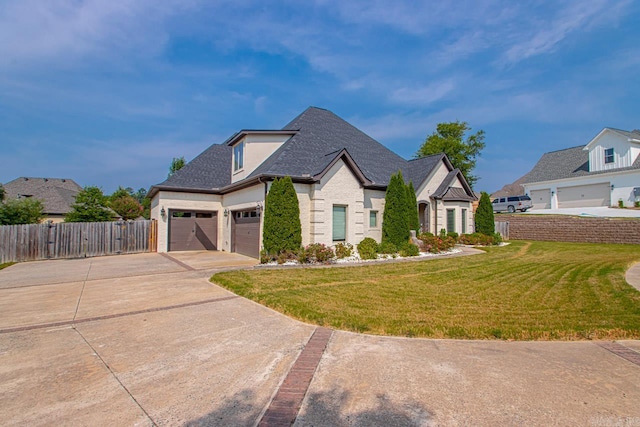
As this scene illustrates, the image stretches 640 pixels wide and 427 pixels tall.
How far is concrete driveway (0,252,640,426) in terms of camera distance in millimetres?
2910

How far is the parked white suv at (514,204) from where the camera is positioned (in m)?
32.9

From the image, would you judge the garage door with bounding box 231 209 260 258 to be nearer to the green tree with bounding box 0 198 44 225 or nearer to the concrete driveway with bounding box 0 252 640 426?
the concrete driveway with bounding box 0 252 640 426

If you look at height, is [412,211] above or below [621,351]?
above

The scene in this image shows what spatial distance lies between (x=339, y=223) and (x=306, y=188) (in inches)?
91.1

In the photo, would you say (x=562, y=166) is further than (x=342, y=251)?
Yes

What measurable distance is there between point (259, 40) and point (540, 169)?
3395 cm

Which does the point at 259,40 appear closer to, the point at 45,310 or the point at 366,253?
Result: the point at 366,253

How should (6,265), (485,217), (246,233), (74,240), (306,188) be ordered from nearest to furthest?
(6,265) < (306,188) < (246,233) < (74,240) < (485,217)

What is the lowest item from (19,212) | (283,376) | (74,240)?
(283,376)

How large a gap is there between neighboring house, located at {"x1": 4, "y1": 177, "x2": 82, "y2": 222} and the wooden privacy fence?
15878 millimetres

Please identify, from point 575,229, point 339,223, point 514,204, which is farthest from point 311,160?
point 514,204

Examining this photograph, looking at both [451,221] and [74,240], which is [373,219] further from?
[74,240]

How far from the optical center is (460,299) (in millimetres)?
7047

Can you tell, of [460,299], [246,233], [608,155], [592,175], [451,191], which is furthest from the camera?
[592,175]
